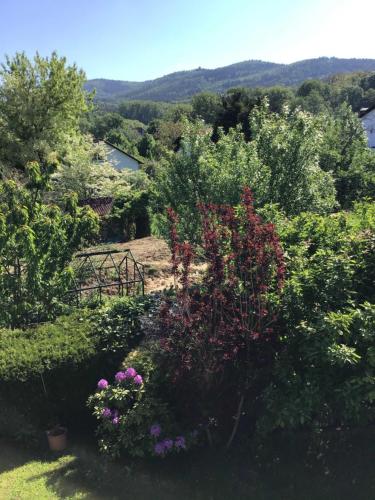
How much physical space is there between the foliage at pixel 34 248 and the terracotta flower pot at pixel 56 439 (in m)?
1.97

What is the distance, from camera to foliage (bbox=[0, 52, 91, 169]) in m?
23.4

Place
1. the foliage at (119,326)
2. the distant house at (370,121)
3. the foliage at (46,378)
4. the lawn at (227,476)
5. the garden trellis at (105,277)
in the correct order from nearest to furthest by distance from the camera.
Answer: the lawn at (227,476)
the foliage at (46,378)
the foliage at (119,326)
the garden trellis at (105,277)
the distant house at (370,121)

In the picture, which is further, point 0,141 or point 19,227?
point 0,141

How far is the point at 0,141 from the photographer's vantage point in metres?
23.6

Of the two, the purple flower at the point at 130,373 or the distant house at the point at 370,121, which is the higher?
the distant house at the point at 370,121

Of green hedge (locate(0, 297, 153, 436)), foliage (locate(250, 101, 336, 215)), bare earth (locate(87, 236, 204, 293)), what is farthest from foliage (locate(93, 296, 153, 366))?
foliage (locate(250, 101, 336, 215))

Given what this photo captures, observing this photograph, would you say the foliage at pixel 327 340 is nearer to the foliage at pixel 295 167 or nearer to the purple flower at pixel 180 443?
the purple flower at pixel 180 443

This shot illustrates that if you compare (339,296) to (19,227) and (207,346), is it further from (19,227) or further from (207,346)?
(19,227)

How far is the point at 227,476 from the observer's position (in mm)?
4438

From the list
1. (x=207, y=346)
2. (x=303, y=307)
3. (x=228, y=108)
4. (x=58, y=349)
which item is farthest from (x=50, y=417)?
(x=228, y=108)

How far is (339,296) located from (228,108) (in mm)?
32254

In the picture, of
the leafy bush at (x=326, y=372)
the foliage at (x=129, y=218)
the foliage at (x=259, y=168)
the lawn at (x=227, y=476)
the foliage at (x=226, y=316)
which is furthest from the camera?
the foliage at (x=129, y=218)

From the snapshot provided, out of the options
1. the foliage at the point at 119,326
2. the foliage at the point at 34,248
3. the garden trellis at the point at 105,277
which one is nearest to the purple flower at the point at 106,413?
the foliage at the point at 119,326

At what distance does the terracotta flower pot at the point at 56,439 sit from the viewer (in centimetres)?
525
